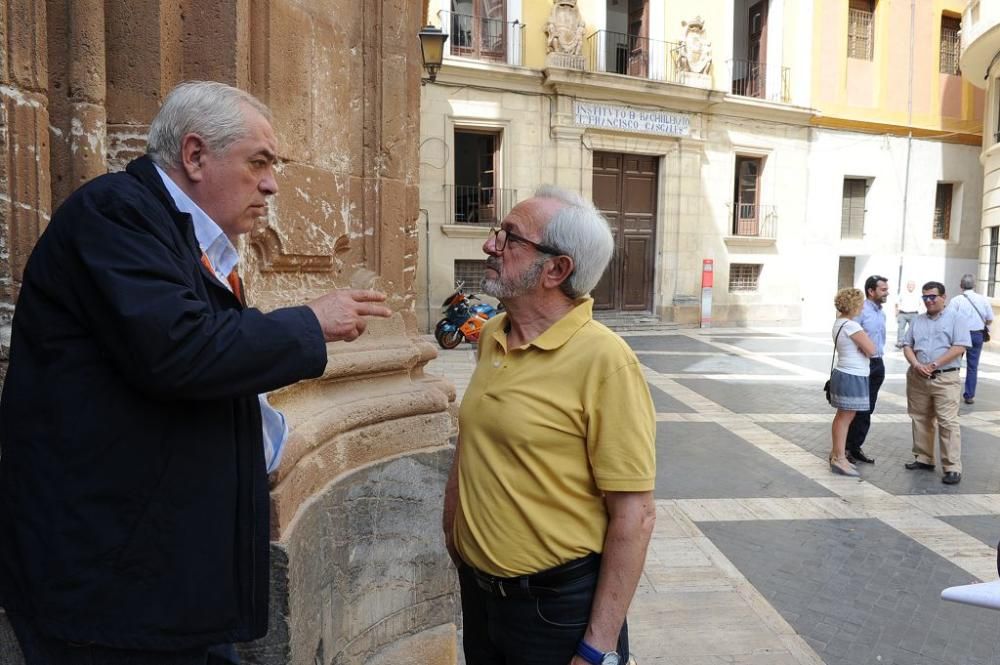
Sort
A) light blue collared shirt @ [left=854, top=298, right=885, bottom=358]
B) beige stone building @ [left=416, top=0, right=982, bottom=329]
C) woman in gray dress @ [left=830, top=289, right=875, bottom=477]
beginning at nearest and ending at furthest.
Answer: woman in gray dress @ [left=830, top=289, right=875, bottom=477]
light blue collared shirt @ [left=854, top=298, right=885, bottom=358]
beige stone building @ [left=416, top=0, right=982, bottom=329]

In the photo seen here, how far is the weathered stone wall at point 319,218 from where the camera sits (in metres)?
2.06

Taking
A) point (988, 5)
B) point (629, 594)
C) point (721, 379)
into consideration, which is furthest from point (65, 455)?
point (988, 5)

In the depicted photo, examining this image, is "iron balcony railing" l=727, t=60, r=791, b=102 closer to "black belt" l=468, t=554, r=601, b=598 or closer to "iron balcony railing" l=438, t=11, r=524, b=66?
"iron balcony railing" l=438, t=11, r=524, b=66

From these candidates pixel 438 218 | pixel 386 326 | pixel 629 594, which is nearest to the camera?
pixel 629 594

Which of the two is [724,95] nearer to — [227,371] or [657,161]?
[657,161]

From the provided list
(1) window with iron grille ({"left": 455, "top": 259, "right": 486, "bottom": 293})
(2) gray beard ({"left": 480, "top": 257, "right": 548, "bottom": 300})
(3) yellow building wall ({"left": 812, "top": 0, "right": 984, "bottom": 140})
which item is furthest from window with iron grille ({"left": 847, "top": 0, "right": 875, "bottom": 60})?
(2) gray beard ({"left": 480, "top": 257, "right": 548, "bottom": 300})

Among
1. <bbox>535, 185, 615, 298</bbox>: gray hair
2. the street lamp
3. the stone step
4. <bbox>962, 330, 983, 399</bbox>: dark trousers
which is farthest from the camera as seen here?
the stone step

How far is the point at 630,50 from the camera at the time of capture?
1942 centimetres

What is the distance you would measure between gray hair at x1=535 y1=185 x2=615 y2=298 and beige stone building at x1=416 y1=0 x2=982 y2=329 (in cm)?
1388

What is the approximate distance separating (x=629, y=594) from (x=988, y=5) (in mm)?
20370

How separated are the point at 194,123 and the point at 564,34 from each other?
679 inches

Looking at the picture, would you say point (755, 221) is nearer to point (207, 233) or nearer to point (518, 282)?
point (518, 282)

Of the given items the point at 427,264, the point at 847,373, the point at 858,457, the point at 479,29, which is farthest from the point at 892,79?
the point at 847,373

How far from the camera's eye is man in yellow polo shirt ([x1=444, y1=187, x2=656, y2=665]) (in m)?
1.65
